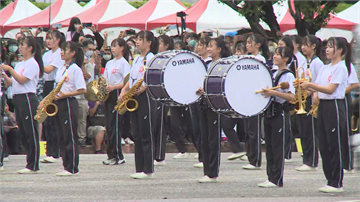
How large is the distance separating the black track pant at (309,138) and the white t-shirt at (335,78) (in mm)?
2481

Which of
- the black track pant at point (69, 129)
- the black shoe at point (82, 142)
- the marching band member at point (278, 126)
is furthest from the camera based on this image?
the black shoe at point (82, 142)

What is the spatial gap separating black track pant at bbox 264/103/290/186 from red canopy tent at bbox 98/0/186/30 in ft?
46.5

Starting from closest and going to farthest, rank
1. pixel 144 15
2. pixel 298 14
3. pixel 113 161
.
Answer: pixel 113 161
pixel 298 14
pixel 144 15

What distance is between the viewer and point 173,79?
8.71m

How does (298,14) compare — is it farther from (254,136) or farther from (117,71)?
(117,71)

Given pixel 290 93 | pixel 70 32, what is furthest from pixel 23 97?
pixel 70 32

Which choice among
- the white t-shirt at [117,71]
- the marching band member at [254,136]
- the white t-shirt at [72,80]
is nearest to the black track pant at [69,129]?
the white t-shirt at [72,80]

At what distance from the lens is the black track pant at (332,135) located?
8.06 m

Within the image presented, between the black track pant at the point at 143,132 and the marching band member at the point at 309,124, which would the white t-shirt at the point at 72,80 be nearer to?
the black track pant at the point at 143,132

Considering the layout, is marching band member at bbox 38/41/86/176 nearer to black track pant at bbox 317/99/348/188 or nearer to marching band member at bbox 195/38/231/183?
marching band member at bbox 195/38/231/183

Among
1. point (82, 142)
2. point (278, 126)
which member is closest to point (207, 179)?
point (278, 126)

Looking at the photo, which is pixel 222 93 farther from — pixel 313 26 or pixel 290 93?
pixel 313 26

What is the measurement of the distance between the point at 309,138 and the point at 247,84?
9.43 feet

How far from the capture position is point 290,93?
8.19 m
